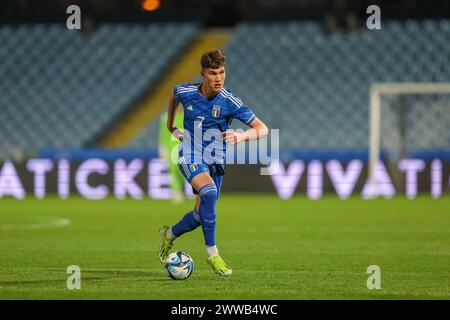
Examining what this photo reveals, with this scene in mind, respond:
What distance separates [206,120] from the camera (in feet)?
27.5

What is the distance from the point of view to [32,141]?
23281 mm

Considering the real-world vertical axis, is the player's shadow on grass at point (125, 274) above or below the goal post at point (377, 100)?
below

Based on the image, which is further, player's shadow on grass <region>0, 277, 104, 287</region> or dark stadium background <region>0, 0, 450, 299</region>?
dark stadium background <region>0, 0, 450, 299</region>

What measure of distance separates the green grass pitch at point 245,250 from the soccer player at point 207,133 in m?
0.56

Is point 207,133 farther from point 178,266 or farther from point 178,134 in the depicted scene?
point 178,266

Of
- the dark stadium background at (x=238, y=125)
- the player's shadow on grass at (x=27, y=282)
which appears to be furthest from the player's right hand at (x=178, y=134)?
the dark stadium background at (x=238, y=125)

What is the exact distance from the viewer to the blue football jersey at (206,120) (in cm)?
834

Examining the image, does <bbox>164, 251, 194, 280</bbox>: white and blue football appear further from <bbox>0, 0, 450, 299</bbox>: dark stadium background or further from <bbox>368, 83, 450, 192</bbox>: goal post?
<bbox>368, 83, 450, 192</bbox>: goal post

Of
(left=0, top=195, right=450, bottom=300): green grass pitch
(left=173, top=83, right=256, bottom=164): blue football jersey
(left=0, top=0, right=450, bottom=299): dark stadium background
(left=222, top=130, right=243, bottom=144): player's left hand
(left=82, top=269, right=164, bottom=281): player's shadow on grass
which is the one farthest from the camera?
(left=0, top=0, right=450, bottom=299): dark stadium background

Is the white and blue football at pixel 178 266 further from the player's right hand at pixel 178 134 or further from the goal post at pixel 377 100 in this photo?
the goal post at pixel 377 100

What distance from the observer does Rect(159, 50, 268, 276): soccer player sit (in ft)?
26.7

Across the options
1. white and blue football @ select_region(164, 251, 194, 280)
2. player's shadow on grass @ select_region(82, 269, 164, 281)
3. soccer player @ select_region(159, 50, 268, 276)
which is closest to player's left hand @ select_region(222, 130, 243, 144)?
soccer player @ select_region(159, 50, 268, 276)

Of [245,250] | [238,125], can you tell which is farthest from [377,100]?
[245,250]

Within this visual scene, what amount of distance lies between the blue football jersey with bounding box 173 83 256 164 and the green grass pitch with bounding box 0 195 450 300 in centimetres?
102
